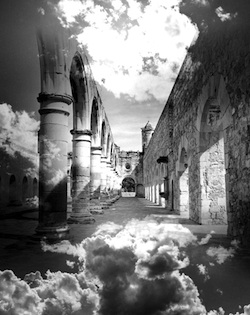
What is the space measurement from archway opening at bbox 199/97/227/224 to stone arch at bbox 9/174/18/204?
10254mm

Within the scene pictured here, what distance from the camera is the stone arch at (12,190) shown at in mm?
13877

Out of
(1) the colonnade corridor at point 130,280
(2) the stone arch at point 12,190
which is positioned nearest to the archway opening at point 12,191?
(2) the stone arch at point 12,190

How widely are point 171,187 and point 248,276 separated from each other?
8931mm

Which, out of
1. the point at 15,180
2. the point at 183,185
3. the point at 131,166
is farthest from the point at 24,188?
the point at 131,166

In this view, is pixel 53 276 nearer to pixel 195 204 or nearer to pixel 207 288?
pixel 207 288

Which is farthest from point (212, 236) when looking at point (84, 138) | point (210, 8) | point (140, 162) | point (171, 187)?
point (140, 162)

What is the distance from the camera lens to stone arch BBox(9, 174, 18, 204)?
546 inches

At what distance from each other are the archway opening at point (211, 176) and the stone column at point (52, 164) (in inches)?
142

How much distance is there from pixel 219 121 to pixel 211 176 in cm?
139

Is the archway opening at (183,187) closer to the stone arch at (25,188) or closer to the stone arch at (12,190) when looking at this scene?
the stone arch at (12,190)

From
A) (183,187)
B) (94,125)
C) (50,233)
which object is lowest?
(50,233)

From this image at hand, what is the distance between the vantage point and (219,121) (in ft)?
21.6

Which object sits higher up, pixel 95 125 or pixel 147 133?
pixel 147 133

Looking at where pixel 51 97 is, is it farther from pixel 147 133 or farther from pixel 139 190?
pixel 147 133
